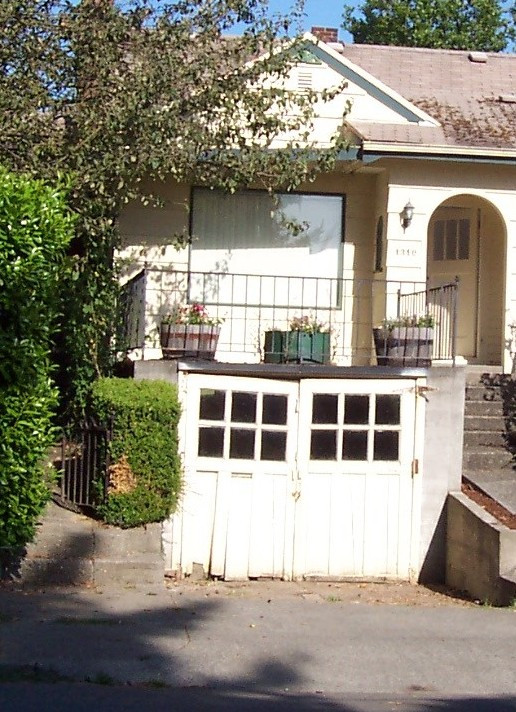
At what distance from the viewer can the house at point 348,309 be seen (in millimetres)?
11406

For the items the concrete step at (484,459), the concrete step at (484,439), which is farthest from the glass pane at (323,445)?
the concrete step at (484,439)

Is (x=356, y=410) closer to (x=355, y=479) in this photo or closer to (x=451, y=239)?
(x=355, y=479)

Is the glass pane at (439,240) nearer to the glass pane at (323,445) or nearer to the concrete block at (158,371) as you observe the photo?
the glass pane at (323,445)

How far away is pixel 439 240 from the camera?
15727 mm

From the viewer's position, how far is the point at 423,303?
13.6 metres

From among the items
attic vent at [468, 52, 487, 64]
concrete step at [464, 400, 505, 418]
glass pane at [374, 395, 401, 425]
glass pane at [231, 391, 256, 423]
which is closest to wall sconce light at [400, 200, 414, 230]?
concrete step at [464, 400, 505, 418]

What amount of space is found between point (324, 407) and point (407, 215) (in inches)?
131

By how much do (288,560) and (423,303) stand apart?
4.05m

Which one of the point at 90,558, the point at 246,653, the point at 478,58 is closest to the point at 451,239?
the point at 478,58

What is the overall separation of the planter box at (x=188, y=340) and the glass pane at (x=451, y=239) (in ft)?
17.4

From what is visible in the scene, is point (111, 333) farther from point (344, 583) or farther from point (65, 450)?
point (344, 583)

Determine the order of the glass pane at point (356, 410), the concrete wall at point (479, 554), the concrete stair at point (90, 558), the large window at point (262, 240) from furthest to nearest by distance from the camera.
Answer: the large window at point (262, 240) → the glass pane at point (356, 410) → the concrete wall at point (479, 554) → the concrete stair at point (90, 558)

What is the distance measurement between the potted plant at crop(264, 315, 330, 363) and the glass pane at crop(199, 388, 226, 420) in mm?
1054

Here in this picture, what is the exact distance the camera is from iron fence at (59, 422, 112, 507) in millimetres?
10695
